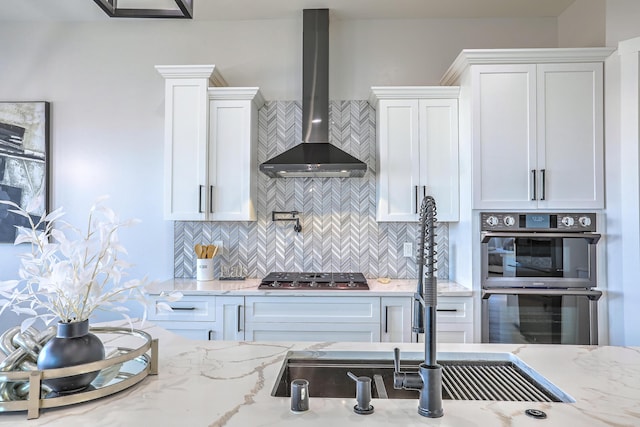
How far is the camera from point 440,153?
116 inches

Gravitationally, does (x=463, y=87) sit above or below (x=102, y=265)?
above

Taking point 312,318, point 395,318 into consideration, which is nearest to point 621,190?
point 395,318

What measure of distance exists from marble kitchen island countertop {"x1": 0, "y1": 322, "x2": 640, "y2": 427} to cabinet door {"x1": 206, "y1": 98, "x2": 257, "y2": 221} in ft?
5.56

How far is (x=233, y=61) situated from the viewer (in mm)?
3385

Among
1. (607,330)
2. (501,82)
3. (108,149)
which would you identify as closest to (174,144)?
(108,149)

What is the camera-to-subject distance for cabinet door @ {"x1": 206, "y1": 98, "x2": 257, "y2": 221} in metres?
2.99

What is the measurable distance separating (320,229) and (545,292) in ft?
5.60

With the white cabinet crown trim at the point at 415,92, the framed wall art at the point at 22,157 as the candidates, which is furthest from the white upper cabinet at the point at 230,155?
the framed wall art at the point at 22,157

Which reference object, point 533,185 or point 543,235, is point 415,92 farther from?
point 543,235

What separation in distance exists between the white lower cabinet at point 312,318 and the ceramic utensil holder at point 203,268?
0.54 metres

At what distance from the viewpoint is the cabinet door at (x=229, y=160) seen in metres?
2.99

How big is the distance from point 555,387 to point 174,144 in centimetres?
274

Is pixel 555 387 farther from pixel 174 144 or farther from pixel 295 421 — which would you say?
pixel 174 144

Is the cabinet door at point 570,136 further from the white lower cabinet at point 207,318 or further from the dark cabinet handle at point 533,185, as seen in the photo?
the white lower cabinet at point 207,318
